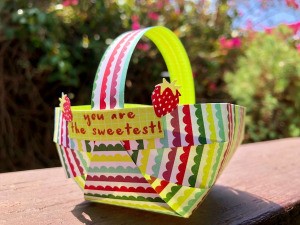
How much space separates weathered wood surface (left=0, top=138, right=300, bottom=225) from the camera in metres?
0.57

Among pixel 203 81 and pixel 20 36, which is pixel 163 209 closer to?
pixel 20 36

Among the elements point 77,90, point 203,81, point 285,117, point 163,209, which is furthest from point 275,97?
point 163,209

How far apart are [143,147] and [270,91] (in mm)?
2020

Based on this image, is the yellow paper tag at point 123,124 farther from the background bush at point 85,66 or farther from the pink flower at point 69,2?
the pink flower at point 69,2

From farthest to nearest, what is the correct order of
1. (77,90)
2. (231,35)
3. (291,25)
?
(231,35) → (291,25) → (77,90)

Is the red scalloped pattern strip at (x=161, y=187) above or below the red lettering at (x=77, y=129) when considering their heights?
below

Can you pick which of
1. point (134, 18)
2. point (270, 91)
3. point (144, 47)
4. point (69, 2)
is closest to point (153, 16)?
point (134, 18)

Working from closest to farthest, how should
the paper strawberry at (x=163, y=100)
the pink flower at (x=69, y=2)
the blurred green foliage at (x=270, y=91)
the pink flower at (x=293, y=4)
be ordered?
the paper strawberry at (x=163, y=100), the pink flower at (x=69, y=2), the blurred green foliage at (x=270, y=91), the pink flower at (x=293, y=4)

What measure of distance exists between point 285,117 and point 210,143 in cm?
198

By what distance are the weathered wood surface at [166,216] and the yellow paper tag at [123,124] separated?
12 cm

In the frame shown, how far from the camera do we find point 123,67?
0.56 meters

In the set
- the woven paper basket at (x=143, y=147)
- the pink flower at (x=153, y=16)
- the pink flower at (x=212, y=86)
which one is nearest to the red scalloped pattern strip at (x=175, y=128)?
the woven paper basket at (x=143, y=147)

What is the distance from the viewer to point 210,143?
1.69ft

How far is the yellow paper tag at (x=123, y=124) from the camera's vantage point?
1.66 ft
